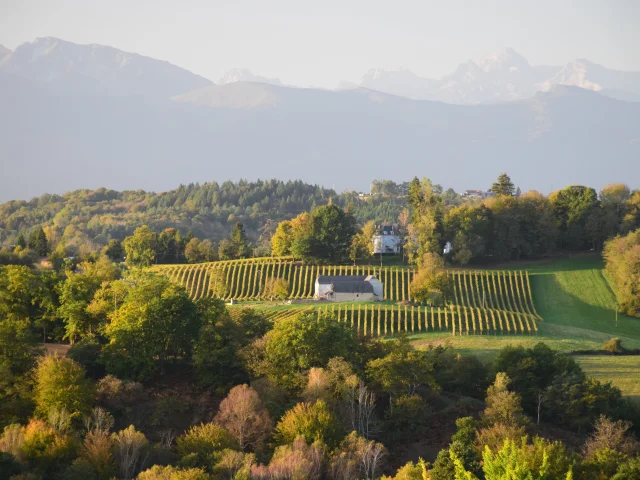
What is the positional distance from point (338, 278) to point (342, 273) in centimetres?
517

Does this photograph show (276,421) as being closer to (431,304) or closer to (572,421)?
(572,421)

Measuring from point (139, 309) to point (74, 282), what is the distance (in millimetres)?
8115

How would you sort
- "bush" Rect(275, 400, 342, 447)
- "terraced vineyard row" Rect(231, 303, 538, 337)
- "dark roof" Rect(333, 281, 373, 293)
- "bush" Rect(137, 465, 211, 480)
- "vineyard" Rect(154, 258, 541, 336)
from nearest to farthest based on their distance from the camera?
"bush" Rect(137, 465, 211, 480)
"bush" Rect(275, 400, 342, 447)
"terraced vineyard row" Rect(231, 303, 538, 337)
"vineyard" Rect(154, 258, 541, 336)
"dark roof" Rect(333, 281, 373, 293)

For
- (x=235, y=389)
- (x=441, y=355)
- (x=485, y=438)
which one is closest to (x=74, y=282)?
(x=235, y=389)

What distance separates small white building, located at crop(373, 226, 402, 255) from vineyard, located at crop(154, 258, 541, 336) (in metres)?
11.8

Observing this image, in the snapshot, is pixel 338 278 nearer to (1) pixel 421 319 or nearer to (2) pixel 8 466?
(1) pixel 421 319

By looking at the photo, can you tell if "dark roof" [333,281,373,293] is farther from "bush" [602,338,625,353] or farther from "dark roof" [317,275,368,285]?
"bush" [602,338,625,353]

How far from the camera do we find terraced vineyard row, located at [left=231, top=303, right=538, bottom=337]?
56.6 m

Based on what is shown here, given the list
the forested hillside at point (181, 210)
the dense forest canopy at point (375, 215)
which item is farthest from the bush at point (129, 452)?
the forested hillside at point (181, 210)

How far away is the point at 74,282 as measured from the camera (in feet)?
156

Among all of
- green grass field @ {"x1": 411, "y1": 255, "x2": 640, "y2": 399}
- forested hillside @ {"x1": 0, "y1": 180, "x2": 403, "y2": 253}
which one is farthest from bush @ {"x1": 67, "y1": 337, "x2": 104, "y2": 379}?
forested hillside @ {"x1": 0, "y1": 180, "x2": 403, "y2": 253}

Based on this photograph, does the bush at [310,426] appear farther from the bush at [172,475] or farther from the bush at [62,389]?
the bush at [62,389]

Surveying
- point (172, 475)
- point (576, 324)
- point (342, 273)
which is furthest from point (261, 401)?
point (342, 273)

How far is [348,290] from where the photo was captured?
68625 millimetres
